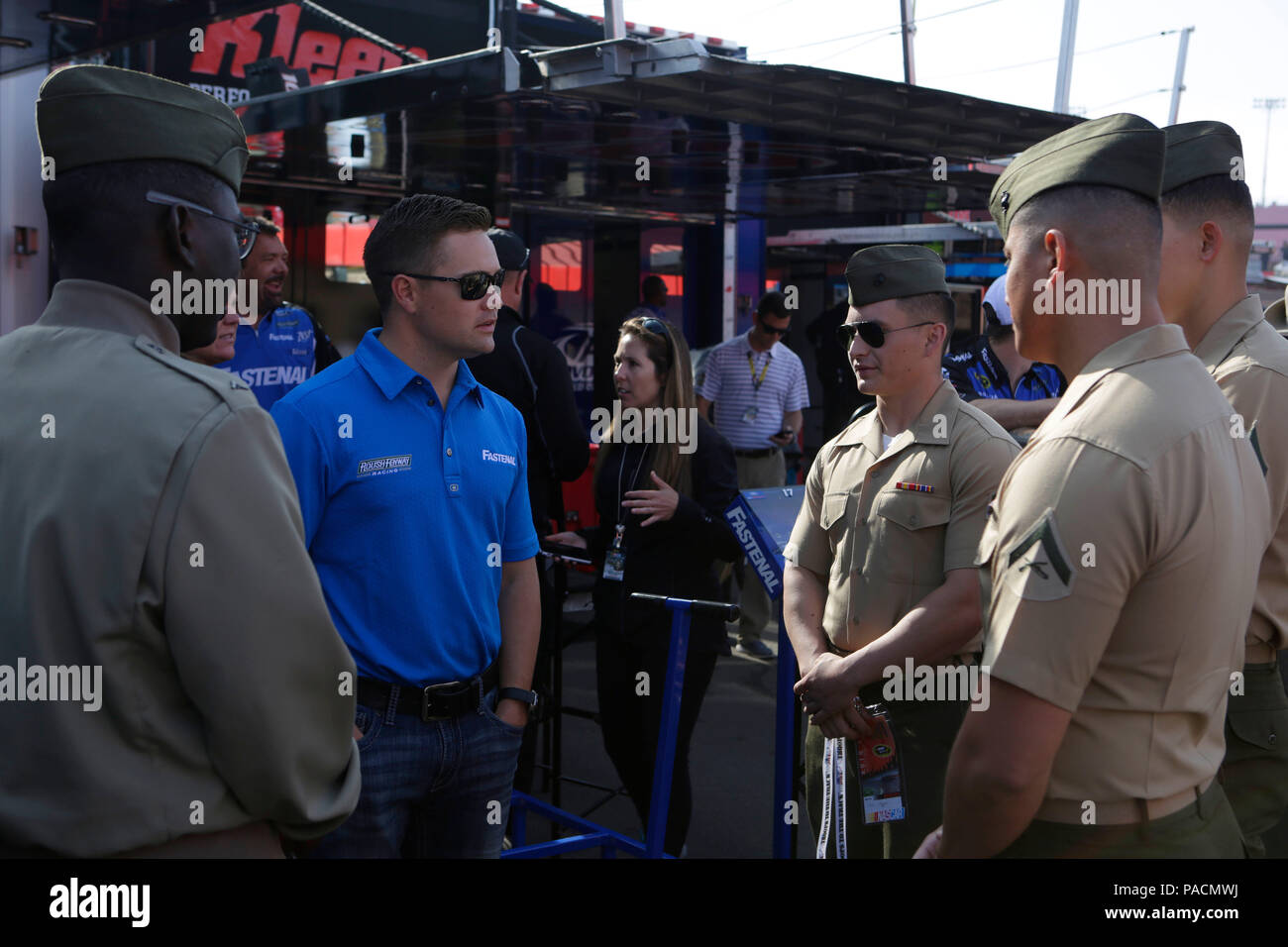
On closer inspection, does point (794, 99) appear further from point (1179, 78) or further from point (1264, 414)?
point (1179, 78)

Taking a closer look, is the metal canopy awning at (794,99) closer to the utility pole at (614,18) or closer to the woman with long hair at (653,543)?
the utility pole at (614,18)

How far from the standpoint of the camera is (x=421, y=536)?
263 cm

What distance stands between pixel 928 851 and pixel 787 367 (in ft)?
22.9

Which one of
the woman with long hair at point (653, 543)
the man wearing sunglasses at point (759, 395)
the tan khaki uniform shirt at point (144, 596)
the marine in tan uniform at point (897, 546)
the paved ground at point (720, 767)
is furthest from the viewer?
the man wearing sunglasses at point (759, 395)

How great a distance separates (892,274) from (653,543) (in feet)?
5.05

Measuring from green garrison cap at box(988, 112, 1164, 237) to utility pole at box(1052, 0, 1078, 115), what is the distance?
16.5 feet

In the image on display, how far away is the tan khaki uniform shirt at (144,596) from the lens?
1.50m

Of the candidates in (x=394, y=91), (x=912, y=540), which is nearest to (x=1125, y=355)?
(x=912, y=540)

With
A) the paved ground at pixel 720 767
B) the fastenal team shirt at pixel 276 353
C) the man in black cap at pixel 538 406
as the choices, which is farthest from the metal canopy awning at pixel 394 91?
the paved ground at pixel 720 767

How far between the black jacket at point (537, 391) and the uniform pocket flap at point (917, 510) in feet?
6.78

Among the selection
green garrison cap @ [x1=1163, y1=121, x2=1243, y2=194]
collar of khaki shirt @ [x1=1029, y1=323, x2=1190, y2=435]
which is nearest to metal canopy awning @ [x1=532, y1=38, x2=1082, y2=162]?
green garrison cap @ [x1=1163, y1=121, x2=1243, y2=194]

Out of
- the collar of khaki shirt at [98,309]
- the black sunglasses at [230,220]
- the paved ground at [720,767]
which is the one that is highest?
the black sunglasses at [230,220]

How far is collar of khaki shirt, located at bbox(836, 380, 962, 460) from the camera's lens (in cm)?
298
